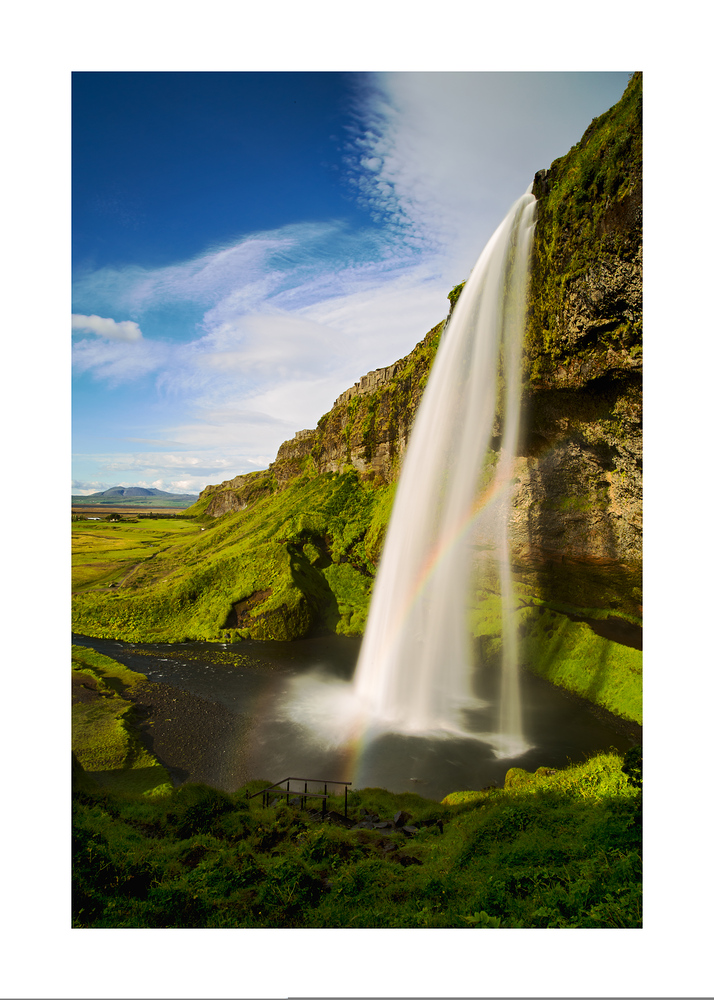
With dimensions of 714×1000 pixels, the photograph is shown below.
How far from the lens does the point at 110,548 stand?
32.9 m

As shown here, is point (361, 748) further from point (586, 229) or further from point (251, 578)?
point (251, 578)

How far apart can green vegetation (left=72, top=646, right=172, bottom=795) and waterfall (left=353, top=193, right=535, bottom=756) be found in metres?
6.38

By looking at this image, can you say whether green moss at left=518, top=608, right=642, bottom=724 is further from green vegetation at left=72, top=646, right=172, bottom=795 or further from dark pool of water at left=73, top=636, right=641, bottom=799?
green vegetation at left=72, top=646, right=172, bottom=795

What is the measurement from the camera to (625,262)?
8125 millimetres

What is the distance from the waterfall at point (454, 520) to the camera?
12.0 m

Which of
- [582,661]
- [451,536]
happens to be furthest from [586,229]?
[582,661]

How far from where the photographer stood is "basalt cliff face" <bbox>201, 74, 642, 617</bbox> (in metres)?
8.17

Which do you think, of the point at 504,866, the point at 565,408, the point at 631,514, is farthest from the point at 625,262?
the point at 504,866

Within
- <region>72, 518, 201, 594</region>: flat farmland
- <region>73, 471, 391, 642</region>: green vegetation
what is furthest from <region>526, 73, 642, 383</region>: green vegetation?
<region>72, 518, 201, 594</region>: flat farmland

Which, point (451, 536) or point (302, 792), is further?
point (451, 536)

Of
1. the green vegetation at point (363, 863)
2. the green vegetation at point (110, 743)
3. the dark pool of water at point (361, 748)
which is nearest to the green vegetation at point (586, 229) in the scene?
the green vegetation at point (363, 863)

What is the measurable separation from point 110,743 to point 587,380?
1551 cm

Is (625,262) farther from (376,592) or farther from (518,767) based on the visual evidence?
(376,592)

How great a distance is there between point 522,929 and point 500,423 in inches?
443
